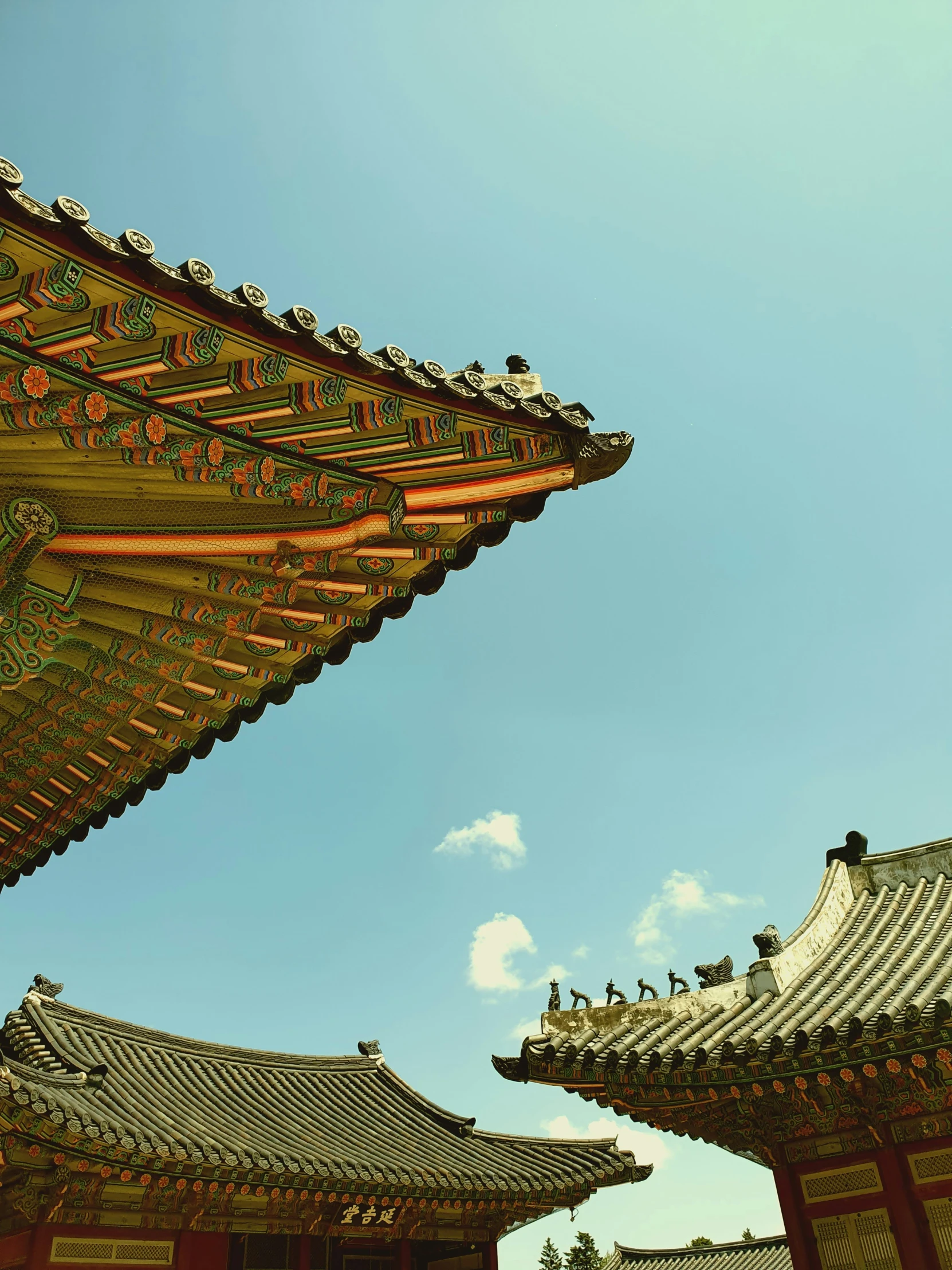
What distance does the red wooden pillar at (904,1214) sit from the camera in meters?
7.41

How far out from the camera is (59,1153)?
9859 millimetres

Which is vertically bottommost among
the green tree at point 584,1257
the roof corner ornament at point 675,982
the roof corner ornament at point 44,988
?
the green tree at point 584,1257

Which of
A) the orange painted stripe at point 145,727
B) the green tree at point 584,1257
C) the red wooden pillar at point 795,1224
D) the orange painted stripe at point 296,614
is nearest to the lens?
the orange painted stripe at point 296,614

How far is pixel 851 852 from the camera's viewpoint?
12.5 metres

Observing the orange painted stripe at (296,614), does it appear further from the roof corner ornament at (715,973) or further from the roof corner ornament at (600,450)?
the roof corner ornament at (715,973)

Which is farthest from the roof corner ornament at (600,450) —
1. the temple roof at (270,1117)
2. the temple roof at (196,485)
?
the temple roof at (270,1117)

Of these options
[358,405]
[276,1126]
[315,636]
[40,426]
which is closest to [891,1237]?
[315,636]

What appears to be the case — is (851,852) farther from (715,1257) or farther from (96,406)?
(715,1257)

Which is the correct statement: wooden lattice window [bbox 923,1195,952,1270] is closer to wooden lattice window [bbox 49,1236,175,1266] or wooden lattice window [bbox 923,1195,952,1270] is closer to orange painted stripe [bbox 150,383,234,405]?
orange painted stripe [bbox 150,383,234,405]

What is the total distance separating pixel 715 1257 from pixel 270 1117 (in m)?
16.5

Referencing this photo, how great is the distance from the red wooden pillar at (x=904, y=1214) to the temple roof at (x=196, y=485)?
20.9ft

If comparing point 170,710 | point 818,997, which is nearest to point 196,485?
point 170,710

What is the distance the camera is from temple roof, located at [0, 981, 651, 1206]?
12.0m

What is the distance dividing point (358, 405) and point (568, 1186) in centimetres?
1422
